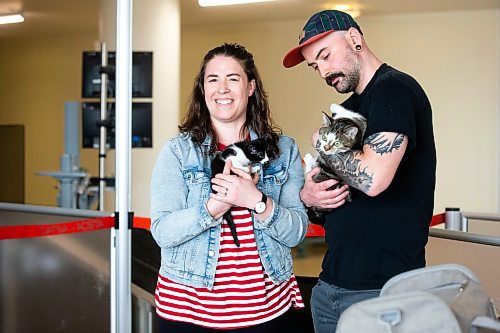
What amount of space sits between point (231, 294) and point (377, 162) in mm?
513

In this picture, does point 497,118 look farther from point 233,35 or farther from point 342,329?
point 342,329

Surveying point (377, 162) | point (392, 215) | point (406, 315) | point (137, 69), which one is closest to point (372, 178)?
point (377, 162)

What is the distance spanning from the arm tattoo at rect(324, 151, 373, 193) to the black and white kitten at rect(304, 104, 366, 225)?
5 centimetres

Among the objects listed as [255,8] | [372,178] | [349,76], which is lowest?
[372,178]

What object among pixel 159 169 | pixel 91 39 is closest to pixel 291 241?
pixel 159 169

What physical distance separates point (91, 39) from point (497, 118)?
6594mm

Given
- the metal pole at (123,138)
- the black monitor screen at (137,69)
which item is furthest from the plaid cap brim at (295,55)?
the black monitor screen at (137,69)

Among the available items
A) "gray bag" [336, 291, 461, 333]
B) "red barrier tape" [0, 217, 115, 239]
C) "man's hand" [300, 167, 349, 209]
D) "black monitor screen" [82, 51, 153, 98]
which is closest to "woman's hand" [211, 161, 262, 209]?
"man's hand" [300, 167, 349, 209]

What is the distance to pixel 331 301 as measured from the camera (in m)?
1.76

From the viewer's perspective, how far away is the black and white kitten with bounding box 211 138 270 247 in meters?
1.73

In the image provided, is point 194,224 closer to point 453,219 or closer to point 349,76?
point 349,76

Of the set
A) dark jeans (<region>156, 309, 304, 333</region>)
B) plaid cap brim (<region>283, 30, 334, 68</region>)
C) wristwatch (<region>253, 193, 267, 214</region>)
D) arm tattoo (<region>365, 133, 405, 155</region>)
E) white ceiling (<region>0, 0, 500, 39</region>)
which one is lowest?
dark jeans (<region>156, 309, 304, 333</region>)

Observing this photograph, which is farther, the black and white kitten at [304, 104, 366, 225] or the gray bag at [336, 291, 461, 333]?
the black and white kitten at [304, 104, 366, 225]

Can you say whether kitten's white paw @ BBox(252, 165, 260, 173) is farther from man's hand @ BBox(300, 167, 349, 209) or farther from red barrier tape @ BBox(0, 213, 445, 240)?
red barrier tape @ BBox(0, 213, 445, 240)
